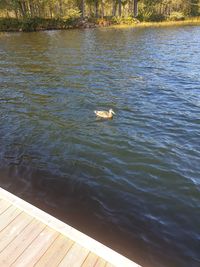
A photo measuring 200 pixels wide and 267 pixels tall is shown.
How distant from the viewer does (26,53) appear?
1089 inches

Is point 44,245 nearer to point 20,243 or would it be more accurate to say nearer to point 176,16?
point 20,243

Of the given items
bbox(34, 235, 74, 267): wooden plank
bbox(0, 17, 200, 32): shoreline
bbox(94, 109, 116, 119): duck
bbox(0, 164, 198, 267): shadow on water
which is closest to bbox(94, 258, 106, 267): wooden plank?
bbox(34, 235, 74, 267): wooden plank

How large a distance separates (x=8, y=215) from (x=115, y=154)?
14.9 feet

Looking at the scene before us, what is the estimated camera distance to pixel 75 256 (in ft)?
16.8

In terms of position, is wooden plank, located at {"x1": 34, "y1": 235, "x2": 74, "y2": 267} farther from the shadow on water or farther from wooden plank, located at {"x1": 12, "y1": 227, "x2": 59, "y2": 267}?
the shadow on water

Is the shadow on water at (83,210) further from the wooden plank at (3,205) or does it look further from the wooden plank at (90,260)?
the wooden plank at (90,260)

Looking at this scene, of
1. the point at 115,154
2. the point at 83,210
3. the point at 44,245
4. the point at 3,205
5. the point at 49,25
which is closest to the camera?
the point at 44,245

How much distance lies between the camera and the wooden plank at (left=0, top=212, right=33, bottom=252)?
5504 millimetres

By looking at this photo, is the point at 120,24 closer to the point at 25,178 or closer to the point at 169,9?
the point at 169,9

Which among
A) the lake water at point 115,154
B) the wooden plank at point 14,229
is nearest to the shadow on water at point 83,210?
the lake water at point 115,154

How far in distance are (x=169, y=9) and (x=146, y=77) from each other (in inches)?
2486

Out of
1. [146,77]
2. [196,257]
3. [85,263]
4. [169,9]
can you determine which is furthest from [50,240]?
[169,9]

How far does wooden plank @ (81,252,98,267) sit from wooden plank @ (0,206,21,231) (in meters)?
1.97

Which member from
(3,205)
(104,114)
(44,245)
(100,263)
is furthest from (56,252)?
(104,114)
